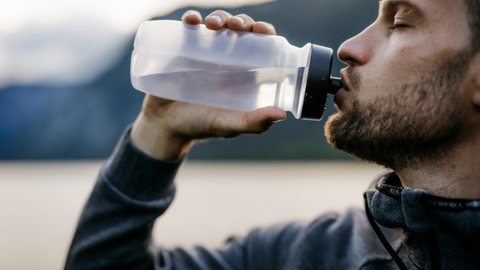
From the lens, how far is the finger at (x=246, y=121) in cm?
100

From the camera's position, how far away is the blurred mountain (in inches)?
376

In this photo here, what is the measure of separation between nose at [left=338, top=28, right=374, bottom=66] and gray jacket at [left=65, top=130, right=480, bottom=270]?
38 centimetres

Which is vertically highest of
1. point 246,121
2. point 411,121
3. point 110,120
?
point 411,121

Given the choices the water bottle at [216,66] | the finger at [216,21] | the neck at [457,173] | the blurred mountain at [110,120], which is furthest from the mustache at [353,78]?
the blurred mountain at [110,120]

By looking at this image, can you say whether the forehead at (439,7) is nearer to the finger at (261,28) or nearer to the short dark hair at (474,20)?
the short dark hair at (474,20)

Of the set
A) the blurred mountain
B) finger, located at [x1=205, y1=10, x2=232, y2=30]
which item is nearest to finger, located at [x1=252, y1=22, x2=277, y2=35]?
finger, located at [x1=205, y1=10, x2=232, y2=30]

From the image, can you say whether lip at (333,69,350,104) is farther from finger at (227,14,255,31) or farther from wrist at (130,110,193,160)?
wrist at (130,110,193,160)

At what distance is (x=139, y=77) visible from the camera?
1.22 metres

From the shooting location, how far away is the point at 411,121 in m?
0.95

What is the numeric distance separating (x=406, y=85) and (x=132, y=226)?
1.01 meters

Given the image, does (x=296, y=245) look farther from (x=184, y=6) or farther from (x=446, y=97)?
(x=184, y=6)

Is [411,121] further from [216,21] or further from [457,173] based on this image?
[216,21]

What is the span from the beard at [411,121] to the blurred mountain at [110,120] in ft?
27.9

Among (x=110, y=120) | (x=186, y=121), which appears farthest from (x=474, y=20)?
(x=110, y=120)
